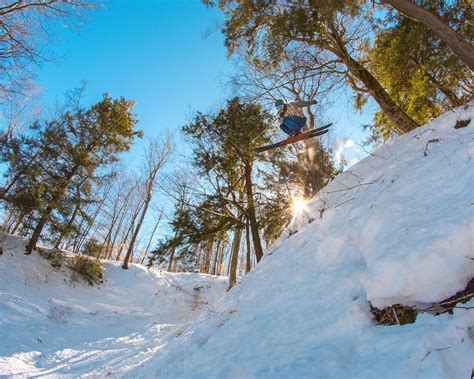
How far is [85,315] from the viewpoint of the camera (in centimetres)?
904

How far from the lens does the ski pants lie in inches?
271

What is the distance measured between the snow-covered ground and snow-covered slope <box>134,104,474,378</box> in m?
0.01

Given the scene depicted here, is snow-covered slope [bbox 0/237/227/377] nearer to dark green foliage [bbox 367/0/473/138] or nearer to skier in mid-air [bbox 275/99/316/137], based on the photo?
skier in mid-air [bbox 275/99/316/137]

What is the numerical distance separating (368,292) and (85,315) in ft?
31.5

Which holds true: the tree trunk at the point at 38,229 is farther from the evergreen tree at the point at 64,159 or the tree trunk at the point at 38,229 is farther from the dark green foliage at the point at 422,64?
the dark green foliage at the point at 422,64

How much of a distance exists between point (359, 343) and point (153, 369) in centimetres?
276

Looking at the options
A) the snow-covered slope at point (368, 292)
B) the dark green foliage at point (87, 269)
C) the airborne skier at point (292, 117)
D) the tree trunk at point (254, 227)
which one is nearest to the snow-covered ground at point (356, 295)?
the snow-covered slope at point (368, 292)

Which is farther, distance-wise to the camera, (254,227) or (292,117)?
(254,227)

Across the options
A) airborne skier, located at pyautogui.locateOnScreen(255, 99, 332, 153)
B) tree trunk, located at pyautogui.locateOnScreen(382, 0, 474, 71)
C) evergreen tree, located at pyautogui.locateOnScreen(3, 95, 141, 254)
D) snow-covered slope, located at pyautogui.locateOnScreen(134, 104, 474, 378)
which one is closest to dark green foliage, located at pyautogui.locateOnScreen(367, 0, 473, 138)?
tree trunk, located at pyautogui.locateOnScreen(382, 0, 474, 71)

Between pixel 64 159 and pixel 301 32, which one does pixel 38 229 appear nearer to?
pixel 64 159

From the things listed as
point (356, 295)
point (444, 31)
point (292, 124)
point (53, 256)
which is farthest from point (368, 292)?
point (53, 256)

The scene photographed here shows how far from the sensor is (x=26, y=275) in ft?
35.0

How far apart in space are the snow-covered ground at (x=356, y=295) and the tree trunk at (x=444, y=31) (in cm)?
176

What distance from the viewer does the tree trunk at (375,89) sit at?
273 inches
